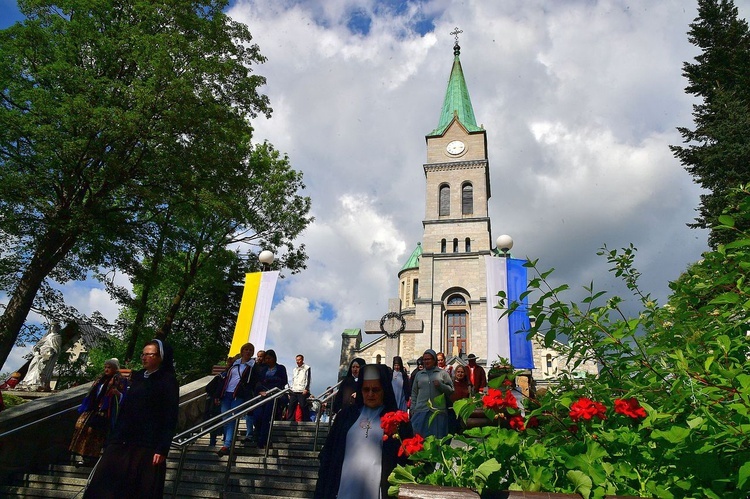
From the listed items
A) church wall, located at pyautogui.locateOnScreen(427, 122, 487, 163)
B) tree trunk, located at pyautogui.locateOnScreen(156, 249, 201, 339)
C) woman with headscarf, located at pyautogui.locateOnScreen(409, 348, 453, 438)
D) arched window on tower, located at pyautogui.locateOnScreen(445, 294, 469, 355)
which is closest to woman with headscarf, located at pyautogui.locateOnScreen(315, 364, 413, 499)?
woman with headscarf, located at pyautogui.locateOnScreen(409, 348, 453, 438)

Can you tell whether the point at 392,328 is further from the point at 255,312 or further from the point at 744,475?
the point at 744,475

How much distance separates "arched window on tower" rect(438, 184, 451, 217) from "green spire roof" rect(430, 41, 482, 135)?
4865 millimetres

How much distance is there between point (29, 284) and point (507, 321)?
11.1m

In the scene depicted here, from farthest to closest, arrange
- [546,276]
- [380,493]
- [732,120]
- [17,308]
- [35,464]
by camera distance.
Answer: [732,120] < [17,308] < [35,464] < [380,493] < [546,276]

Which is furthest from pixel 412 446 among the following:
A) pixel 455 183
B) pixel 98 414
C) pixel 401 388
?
pixel 455 183

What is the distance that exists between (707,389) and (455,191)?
33.2 metres

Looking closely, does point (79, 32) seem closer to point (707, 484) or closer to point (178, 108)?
point (178, 108)

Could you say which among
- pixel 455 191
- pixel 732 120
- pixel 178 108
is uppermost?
pixel 455 191

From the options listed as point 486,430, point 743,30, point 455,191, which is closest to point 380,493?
point 486,430

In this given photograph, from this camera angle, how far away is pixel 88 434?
6594mm

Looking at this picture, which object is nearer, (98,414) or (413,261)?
(98,414)

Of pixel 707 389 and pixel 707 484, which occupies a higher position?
pixel 707 389

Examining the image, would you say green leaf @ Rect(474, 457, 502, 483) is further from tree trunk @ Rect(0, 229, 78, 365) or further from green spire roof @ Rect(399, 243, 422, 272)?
green spire roof @ Rect(399, 243, 422, 272)

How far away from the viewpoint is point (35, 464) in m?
7.17
